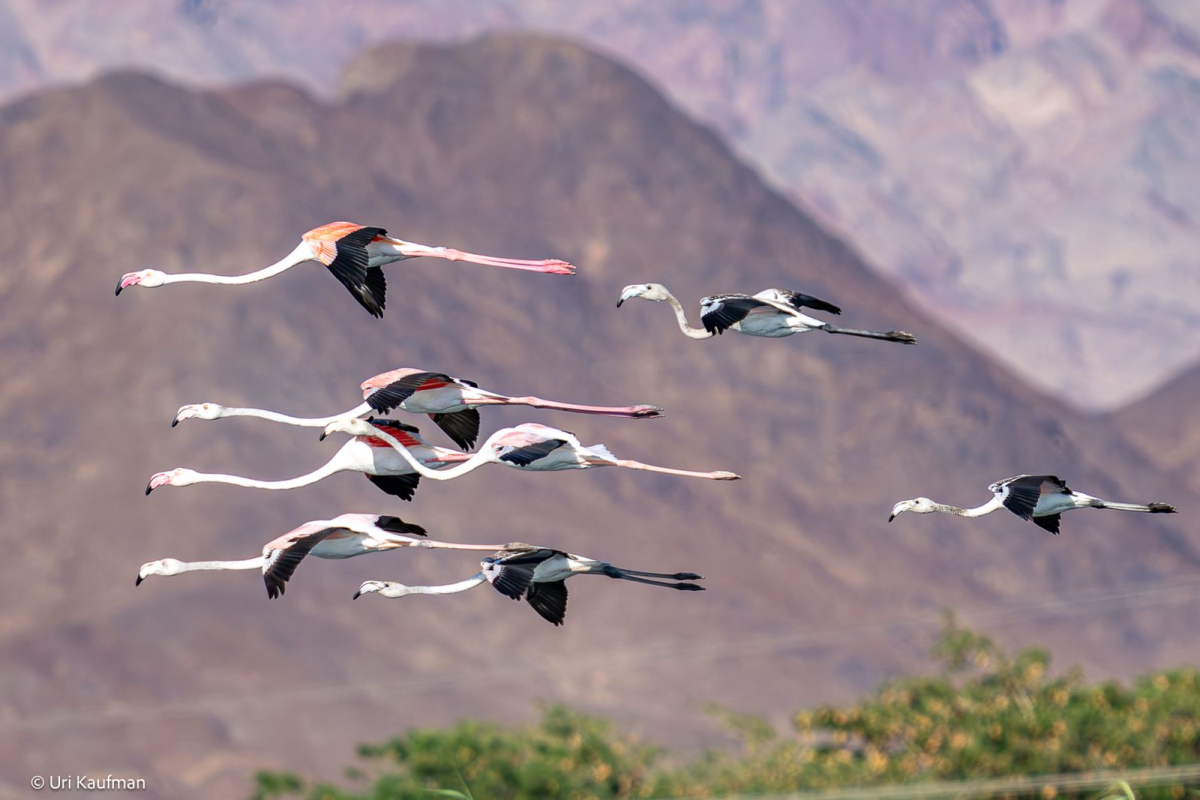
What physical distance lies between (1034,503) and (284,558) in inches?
84.5

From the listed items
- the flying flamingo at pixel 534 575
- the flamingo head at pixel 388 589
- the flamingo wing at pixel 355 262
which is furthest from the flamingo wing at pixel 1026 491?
the flamingo wing at pixel 355 262

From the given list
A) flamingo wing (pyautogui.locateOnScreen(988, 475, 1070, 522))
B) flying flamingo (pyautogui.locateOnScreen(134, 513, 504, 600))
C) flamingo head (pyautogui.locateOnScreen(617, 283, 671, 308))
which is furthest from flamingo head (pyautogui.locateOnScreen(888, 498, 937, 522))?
flying flamingo (pyautogui.locateOnScreen(134, 513, 504, 600))

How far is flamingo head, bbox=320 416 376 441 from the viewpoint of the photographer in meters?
5.25

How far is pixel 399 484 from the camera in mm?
5691

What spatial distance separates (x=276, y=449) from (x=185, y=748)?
39.0m

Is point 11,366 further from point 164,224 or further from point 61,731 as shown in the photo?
point 61,731

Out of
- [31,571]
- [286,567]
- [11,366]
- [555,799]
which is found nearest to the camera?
[286,567]

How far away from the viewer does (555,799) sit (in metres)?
44.7

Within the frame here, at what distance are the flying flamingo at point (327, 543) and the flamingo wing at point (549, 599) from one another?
19 centimetres

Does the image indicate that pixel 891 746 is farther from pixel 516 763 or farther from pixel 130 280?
pixel 130 280

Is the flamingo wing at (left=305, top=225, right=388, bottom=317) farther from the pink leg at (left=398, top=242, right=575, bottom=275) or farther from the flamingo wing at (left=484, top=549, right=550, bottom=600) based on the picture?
the flamingo wing at (left=484, top=549, right=550, bottom=600)

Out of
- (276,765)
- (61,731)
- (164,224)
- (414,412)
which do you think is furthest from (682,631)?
(414,412)

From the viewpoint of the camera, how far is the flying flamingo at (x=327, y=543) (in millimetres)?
4949

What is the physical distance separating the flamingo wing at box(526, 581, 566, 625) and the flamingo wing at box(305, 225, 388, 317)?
36.9 inches
